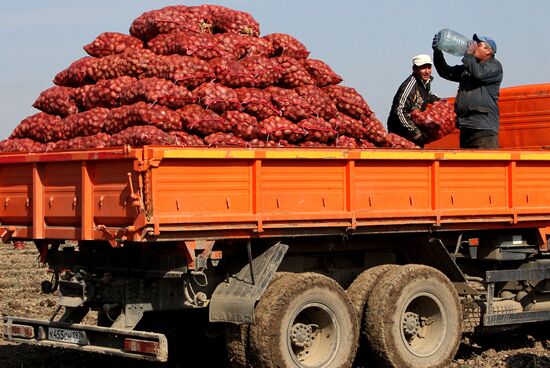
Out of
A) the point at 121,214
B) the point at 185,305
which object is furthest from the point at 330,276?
the point at 121,214

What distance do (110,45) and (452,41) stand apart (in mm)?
3806

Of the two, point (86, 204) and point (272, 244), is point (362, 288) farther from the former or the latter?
point (86, 204)

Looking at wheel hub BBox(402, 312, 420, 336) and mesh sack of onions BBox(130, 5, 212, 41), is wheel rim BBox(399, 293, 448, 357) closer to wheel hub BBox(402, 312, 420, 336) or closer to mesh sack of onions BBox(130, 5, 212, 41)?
wheel hub BBox(402, 312, 420, 336)

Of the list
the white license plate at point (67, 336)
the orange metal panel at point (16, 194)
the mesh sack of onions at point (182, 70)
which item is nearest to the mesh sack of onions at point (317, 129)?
the mesh sack of onions at point (182, 70)

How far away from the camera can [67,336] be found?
344 inches

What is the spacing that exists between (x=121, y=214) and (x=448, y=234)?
3644 millimetres

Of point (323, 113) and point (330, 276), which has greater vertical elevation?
point (323, 113)

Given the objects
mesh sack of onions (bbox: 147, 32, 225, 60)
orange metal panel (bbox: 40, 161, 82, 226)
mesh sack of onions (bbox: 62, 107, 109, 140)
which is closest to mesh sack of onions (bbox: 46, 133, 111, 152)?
mesh sack of onions (bbox: 62, 107, 109, 140)

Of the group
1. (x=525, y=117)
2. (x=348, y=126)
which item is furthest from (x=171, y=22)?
(x=525, y=117)

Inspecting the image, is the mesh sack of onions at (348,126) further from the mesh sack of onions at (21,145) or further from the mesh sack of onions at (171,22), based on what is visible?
the mesh sack of onions at (21,145)

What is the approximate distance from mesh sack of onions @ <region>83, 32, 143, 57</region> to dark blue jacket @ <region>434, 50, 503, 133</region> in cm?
362

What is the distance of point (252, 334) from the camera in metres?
8.52

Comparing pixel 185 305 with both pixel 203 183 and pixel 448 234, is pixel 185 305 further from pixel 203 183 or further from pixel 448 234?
pixel 448 234

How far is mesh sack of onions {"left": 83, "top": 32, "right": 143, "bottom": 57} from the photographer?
9.82 metres
